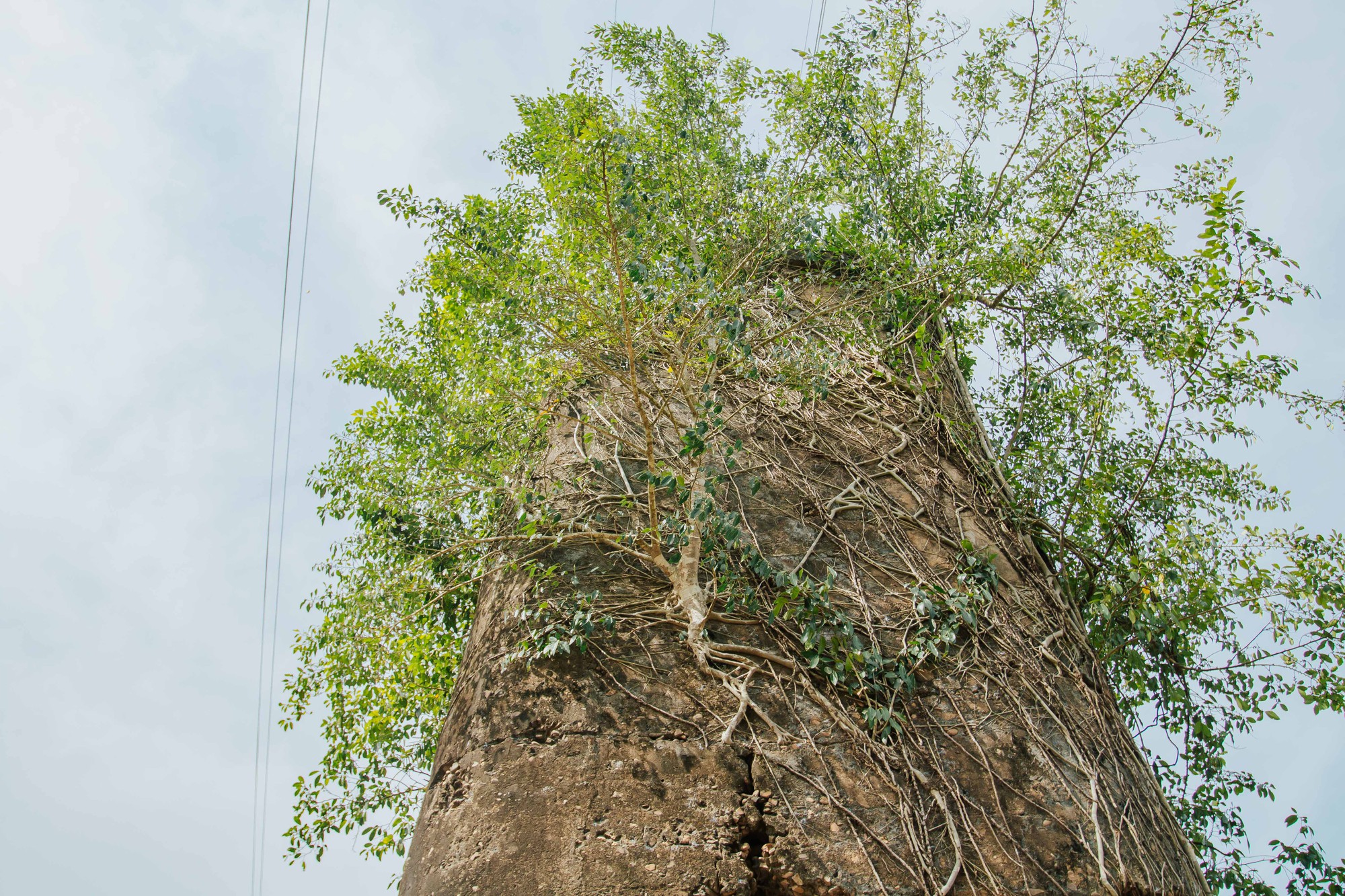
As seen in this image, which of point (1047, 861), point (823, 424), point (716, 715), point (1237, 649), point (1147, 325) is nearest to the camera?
point (1047, 861)

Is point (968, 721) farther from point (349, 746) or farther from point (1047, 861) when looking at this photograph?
point (349, 746)

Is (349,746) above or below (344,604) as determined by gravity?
below

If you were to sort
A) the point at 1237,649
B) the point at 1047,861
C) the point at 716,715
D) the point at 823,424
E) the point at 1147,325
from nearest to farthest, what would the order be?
the point at 1047,861 → the point at 716,715 → the point at 1237,649 → the point at 823,424 → the point at 1147,325

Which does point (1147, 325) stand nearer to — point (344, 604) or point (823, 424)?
point (823, 424)

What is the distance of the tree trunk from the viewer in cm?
324

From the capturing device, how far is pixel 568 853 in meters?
3.17

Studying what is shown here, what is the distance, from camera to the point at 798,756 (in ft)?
11.7

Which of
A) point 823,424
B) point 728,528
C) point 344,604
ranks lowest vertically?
point 728,528

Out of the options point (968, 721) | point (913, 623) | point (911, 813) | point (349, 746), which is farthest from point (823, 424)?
point (349, 746)

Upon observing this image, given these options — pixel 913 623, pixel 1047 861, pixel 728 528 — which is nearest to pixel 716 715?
pixel 728 528

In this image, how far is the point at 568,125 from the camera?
191 inches

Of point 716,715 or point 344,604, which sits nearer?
point 716,715

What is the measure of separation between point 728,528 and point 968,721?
132 centimetres

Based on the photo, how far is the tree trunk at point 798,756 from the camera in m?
3.24
